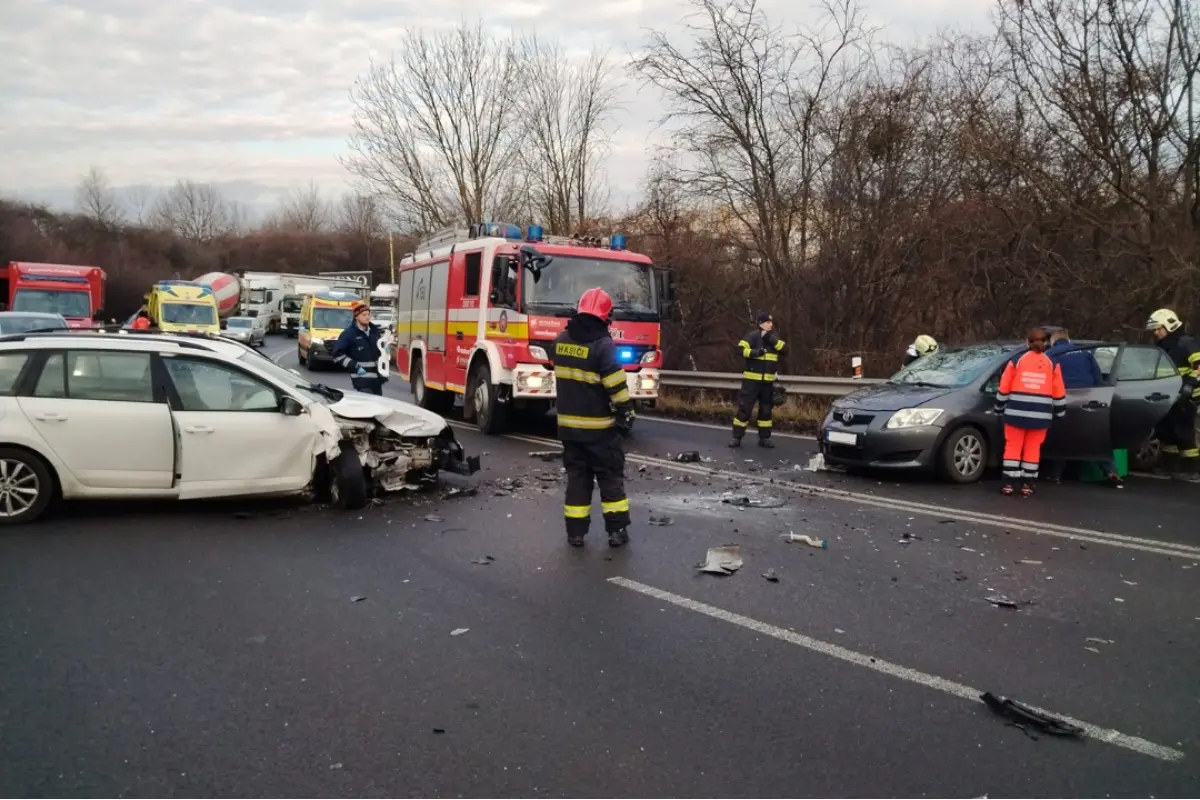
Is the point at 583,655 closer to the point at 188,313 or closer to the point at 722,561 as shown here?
the point at 722,561

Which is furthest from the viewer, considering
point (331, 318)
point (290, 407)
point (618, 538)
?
point (331, 318)

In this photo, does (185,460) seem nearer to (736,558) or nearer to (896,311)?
(736,558)

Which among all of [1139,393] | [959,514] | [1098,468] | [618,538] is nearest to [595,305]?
[618,538]

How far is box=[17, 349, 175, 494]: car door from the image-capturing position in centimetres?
684

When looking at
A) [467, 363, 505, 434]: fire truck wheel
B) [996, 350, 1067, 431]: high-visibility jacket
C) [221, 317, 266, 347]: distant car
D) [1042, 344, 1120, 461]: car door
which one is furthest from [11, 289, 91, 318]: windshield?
[1042, 344, 1120, 461]: car door

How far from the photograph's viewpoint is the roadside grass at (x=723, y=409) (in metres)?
14.2

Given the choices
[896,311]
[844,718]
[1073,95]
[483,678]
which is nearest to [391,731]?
[483,678]

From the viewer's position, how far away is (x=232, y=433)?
7.18 m

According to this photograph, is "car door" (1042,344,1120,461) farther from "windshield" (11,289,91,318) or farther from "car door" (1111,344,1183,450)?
"windshield" (11,289,91,318)

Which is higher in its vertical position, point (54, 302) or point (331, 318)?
point (54, 302)

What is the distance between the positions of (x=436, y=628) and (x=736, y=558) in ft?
7.66

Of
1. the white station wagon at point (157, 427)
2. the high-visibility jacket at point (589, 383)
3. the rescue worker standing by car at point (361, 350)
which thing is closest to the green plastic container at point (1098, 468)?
the high-visibility jacket at point (589, 383)

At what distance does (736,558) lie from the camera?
6.22 metres

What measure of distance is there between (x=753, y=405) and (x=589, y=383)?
596 centimetres
